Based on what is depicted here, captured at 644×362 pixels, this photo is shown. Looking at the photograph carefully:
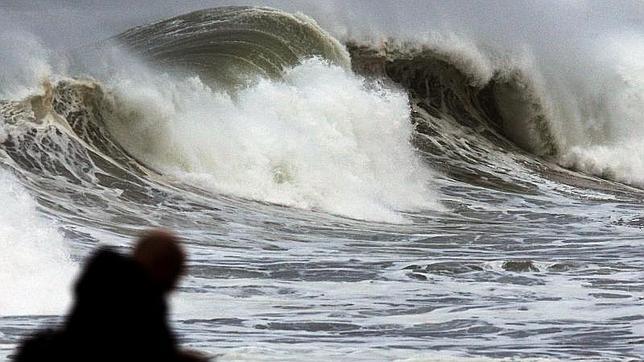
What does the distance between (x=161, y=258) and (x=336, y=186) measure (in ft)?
49.5

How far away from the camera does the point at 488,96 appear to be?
80.5ft

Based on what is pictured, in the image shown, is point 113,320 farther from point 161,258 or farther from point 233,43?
point 233,43

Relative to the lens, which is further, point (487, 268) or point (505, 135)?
point (505, 135)

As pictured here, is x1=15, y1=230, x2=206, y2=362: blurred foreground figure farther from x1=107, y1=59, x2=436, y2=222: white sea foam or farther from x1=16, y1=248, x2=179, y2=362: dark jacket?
x1=107, y1=59, x2=436, y2=222: white sea foam

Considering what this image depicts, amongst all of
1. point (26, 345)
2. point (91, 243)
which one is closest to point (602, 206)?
point (91, 243)

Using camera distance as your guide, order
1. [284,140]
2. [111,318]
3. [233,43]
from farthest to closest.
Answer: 1. [233,43]
2. [284,140]
3. [111,318]

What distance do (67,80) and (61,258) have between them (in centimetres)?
783

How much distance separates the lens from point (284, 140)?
17516 millimetres

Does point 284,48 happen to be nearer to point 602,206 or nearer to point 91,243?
point 602,206

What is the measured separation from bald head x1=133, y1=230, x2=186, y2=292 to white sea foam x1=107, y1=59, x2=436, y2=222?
533 inches

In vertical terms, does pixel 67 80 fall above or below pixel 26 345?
above

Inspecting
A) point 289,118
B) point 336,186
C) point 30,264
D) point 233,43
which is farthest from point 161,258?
point 233,43

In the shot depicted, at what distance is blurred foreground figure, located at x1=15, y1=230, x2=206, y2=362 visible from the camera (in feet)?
5.81

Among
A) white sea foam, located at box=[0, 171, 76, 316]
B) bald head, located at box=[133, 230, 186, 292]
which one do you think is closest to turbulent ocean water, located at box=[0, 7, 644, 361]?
white sea foam, located at box=[0, 171, 76, 316]
